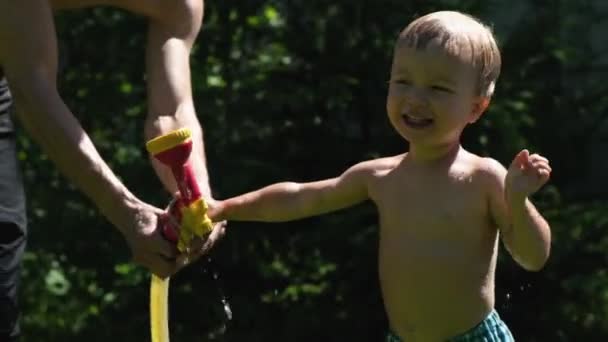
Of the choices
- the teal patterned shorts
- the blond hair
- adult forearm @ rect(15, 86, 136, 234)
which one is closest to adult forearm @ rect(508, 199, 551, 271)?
the teal patterned shorts

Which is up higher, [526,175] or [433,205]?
[526,175]

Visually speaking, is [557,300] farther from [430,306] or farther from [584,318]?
[430,306]

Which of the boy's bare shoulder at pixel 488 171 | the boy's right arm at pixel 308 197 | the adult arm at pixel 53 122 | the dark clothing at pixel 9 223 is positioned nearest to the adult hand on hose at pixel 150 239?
the adult arm at pixel 53 122

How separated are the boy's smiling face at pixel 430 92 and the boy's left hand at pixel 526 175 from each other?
0.23m

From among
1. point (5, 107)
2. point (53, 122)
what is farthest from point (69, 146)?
point (5, 107)

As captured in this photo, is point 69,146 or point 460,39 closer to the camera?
point 460,39

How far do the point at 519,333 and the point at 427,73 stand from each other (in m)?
2.47

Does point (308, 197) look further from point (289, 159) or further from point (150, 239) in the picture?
point (289, 159)

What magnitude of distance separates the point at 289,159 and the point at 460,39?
2687mm

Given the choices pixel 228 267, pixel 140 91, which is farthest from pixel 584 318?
pixel 140 91

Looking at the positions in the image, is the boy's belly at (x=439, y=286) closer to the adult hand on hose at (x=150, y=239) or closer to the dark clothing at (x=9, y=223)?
the adult hand on hose at (x=150, y=239)

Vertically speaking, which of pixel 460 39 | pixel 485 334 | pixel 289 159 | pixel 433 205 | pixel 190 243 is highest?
pixel 460 39

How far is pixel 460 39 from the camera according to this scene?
321cm

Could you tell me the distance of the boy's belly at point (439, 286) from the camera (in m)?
3.25
